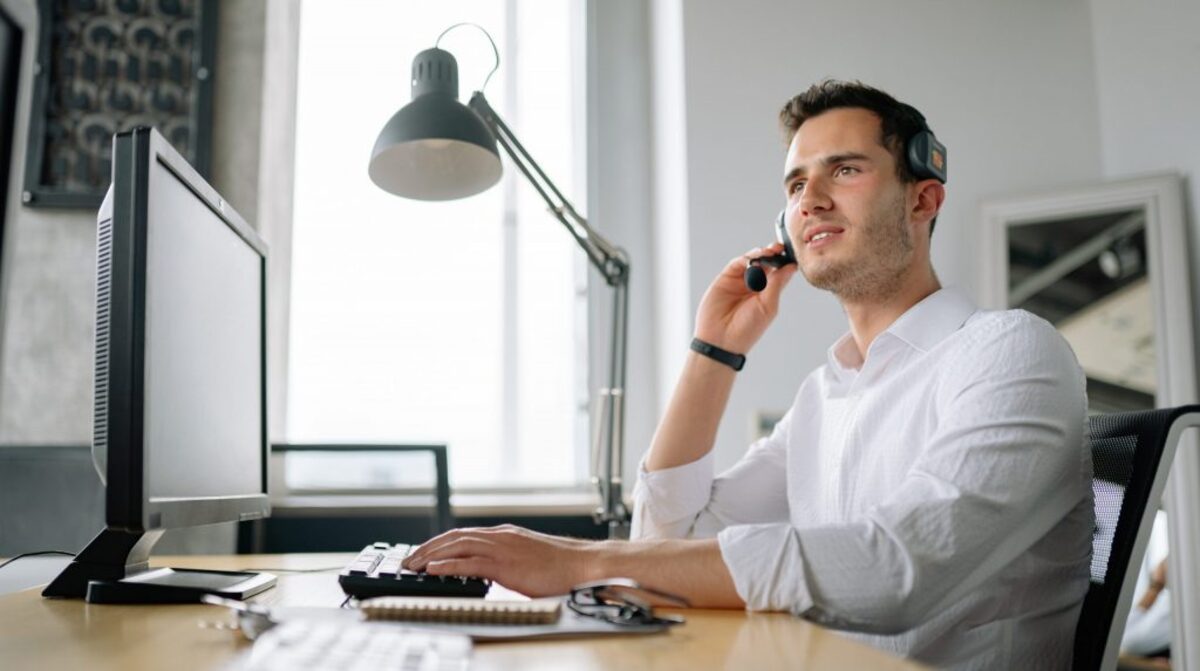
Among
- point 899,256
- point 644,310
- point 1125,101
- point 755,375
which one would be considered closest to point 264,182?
point 644,310

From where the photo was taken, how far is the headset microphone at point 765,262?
4.73 ft

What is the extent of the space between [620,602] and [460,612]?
0.51ft

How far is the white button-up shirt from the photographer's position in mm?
786

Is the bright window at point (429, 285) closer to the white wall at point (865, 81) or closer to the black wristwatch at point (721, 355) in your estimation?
the white wall at point (865, 81)

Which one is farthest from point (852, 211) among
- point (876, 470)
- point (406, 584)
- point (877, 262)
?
point (406, 584)

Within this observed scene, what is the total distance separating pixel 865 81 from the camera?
252cm

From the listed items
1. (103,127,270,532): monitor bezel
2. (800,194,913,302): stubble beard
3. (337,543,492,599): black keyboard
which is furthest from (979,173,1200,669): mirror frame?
(103,127,270,532): monitor bezel

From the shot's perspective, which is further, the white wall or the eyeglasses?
the white wall

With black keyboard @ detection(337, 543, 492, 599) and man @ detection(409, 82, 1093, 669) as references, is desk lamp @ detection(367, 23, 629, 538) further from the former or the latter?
black keyboard @ detection(337, 543, 492, 599)

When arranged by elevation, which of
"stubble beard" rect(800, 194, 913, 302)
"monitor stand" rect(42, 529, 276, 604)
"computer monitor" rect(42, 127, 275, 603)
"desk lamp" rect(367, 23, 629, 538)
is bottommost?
"monitor stand" rect(42, 529, 276, 604)

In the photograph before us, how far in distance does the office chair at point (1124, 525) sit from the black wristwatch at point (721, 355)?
56cm

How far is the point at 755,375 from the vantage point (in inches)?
93.9

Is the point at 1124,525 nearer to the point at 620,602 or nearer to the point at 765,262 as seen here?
the point at 620,602

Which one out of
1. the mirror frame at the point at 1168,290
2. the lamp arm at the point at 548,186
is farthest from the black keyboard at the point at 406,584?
the mirror frame at the point at 1168,290
